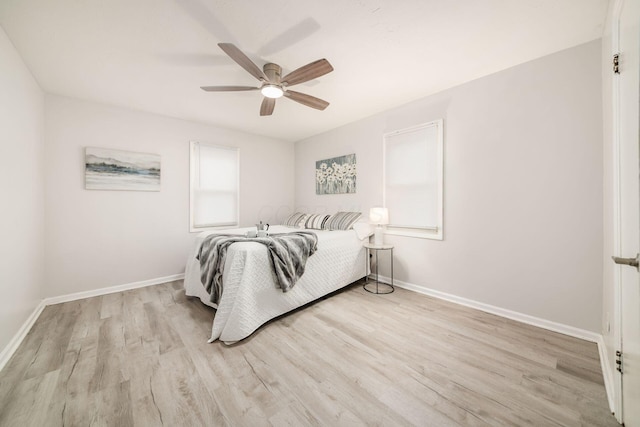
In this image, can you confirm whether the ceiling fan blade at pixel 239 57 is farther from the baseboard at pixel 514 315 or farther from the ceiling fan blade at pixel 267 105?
the baseboard at pixel 514 315

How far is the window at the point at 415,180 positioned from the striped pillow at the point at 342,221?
0.53 metres

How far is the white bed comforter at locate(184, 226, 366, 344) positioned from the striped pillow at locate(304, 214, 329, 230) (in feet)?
2.80

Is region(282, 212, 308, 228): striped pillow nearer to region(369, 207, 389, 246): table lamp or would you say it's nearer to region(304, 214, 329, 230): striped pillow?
region(304, 214, 329, 230): striped pillow

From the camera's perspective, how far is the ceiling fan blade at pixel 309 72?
1.87 m

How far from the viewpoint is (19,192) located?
207 centimetres

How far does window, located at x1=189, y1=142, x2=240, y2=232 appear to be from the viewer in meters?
3.83

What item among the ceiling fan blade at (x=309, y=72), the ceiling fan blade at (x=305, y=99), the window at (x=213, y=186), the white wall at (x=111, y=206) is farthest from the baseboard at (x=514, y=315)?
the white wall at (x=111, y=206)

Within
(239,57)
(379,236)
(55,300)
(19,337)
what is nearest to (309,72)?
(239,57)

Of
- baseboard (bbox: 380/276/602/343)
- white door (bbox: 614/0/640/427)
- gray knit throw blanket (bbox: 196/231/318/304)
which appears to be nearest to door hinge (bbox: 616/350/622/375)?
white door (bbox: 614/0/640/427)

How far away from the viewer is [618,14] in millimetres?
1325

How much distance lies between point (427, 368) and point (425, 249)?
1.63 m

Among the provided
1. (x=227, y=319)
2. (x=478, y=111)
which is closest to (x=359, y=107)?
(x=478, y=111)

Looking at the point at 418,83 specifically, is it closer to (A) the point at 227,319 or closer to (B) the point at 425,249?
(B) the point at 425,249

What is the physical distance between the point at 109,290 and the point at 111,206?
3.70 feet
